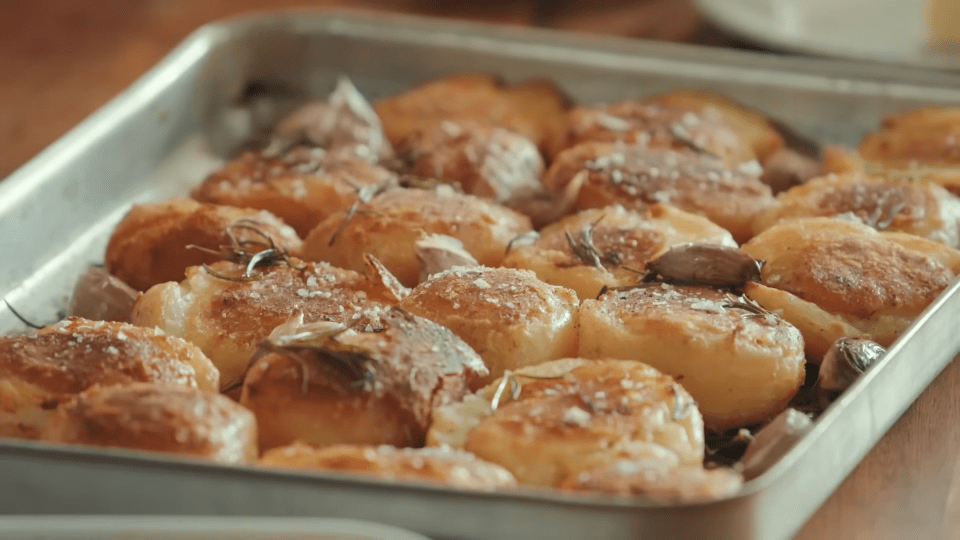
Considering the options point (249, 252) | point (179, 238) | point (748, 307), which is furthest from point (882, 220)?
point (179, 238)

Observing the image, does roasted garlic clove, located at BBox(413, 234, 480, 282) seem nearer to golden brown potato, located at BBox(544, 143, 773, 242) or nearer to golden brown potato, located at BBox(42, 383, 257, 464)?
golden brown potato, located at BBox(544, 143, 773, 242)

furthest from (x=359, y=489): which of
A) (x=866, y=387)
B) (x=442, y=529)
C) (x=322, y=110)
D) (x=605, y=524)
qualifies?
(x=322, y=110)

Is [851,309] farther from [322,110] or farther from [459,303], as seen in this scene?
[322,110]

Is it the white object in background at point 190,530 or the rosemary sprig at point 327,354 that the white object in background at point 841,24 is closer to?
the rosemary sprig at point 327,354

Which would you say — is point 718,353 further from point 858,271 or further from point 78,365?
point 78,365

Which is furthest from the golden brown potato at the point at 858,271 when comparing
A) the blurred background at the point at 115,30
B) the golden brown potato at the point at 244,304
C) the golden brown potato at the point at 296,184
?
the blurred background at the point at 115,30

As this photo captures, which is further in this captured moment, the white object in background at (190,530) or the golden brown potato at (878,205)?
the golden brown potato at (878,205)

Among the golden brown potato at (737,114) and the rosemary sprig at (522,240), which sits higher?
the golden brown potato at (737,114)
